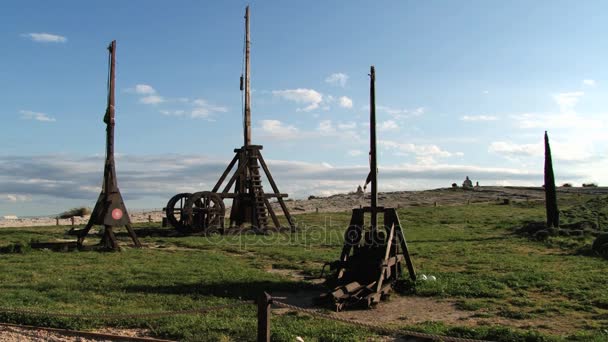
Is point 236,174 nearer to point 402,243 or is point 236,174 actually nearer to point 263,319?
point 402,243

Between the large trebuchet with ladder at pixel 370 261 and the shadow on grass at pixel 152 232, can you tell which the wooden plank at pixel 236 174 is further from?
the large trebuchet with ladder at pixel 370 261

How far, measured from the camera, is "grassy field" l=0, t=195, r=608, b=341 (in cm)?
794

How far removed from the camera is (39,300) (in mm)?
9547

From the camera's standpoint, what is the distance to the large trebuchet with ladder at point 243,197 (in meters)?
24.4

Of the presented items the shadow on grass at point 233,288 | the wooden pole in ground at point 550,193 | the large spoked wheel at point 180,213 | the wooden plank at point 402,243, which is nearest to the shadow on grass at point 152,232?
the large spoked wheel at point 180,213

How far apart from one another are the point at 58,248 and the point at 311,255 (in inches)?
313

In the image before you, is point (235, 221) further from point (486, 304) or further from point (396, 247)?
point (486, 304)

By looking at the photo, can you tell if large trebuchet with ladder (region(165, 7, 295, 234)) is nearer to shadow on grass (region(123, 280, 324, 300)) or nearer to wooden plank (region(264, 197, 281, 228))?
wooden plank (region(264, 197, 281, 228))

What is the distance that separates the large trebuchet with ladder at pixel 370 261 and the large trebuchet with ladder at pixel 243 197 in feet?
41.7

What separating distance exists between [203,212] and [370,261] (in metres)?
14.4

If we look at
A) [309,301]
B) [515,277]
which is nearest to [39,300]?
[309,301]

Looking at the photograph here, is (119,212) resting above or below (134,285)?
above

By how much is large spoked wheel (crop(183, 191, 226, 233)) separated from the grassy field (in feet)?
6.61

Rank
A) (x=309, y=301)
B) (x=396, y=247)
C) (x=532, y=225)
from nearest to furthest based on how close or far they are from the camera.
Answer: (x=309, y=301) → (x=396, y=247) → (x=532, y=225)
